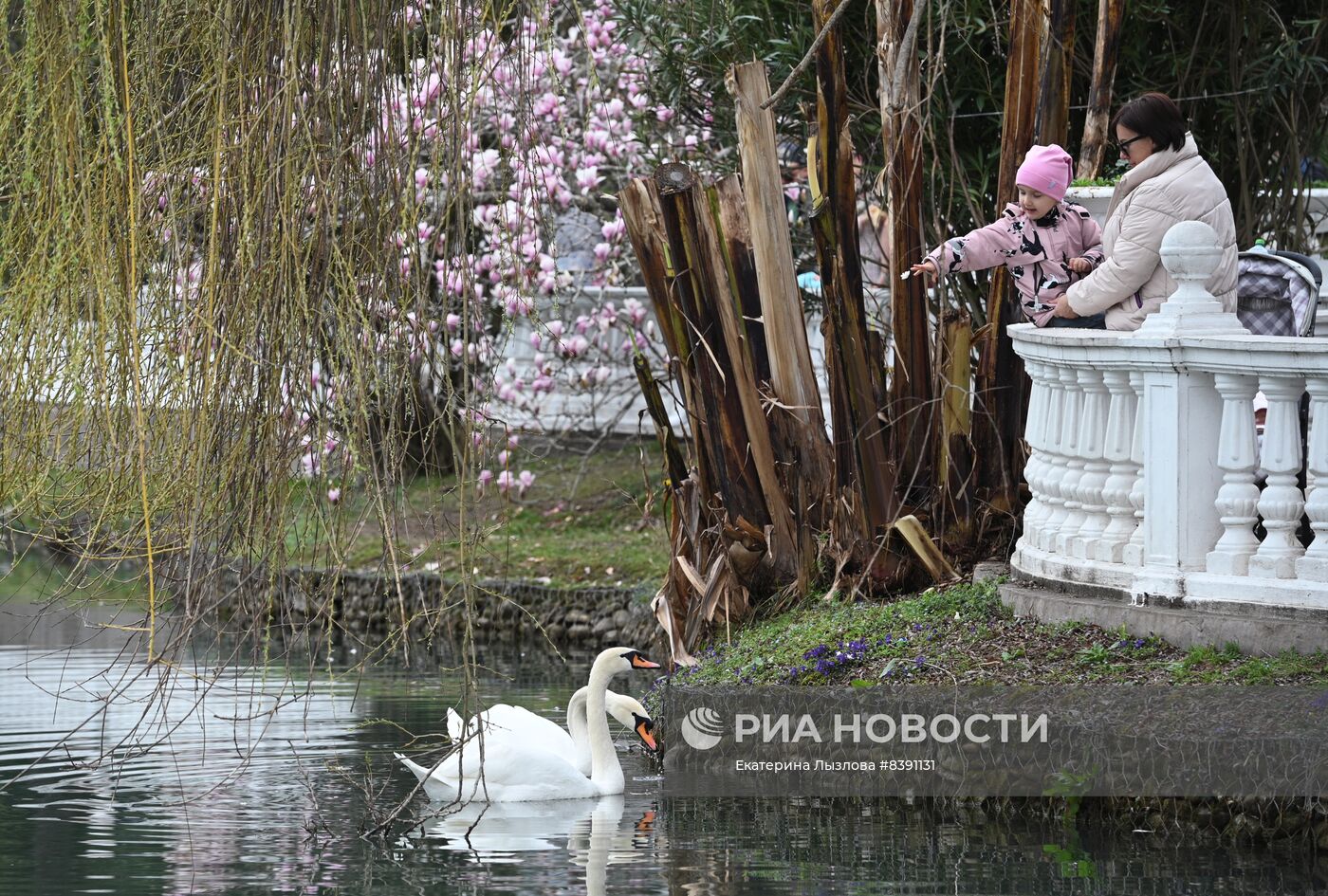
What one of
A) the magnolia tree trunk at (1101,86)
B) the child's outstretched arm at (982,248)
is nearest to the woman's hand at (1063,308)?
the child's outstretched arm at (982,248)

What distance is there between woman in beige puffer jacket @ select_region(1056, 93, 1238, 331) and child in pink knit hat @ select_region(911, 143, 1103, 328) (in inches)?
17.8

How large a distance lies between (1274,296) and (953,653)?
6.80 ft

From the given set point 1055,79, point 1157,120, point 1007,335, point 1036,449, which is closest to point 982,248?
point 1007,335

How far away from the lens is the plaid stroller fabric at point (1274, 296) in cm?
803

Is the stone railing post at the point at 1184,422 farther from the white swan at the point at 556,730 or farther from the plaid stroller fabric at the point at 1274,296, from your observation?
the white swan at the point at 556,730

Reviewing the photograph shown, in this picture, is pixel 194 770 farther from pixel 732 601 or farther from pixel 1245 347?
pixel 1245 347

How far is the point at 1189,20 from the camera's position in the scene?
12.4 m

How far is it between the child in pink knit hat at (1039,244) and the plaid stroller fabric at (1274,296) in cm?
66

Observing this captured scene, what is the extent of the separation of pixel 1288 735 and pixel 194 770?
4.79 m

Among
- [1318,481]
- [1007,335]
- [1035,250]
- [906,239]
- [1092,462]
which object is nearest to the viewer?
[1318,481]

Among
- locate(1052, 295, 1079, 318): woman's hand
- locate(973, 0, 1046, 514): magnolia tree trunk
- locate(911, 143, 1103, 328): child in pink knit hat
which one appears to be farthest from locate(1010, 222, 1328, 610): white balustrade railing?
locate(973, 0, 1046, 514): magnolia tree trunk

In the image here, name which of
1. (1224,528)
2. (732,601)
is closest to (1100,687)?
(1224,528)

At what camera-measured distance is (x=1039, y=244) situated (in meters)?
8.53

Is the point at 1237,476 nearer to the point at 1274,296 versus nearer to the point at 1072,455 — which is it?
the point at 1072,455
